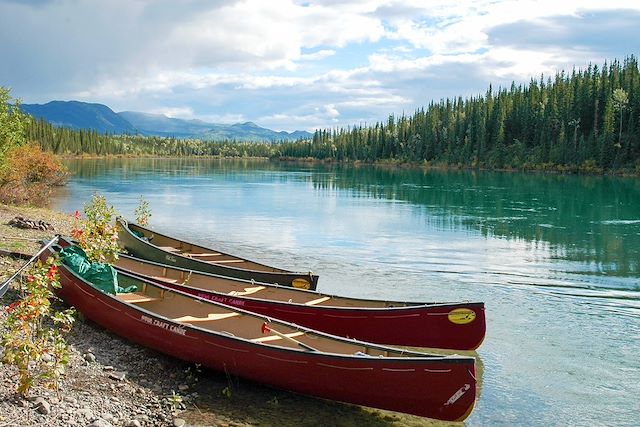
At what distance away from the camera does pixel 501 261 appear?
2741 centimetres

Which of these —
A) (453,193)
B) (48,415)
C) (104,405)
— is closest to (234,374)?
(104,405)

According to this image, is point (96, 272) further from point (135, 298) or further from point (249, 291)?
point (249, 291)

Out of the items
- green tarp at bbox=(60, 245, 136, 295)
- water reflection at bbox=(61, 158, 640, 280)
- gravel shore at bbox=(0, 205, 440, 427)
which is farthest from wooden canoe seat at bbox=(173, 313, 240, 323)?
water reflection at bbox=(61, 158, 640, 280)

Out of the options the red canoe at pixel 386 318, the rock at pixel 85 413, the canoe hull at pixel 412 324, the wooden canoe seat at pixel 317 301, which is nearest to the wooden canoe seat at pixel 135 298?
the red canoe at pixel 386 318

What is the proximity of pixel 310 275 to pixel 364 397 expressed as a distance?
20.5 feet

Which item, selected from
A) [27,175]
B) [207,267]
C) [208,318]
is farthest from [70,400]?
[27,175]

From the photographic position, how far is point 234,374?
11562 millimetres

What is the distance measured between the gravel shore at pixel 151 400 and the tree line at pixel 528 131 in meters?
101

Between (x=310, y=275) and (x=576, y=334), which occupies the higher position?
(x=310, y=275)

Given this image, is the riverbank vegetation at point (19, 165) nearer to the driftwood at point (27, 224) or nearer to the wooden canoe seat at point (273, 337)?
the driftwood at point (27, 224)

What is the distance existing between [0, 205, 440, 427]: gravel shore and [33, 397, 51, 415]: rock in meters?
0.02

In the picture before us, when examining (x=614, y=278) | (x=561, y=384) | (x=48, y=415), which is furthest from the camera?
(x=614, y=278)

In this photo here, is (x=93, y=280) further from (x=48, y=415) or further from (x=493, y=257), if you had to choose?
(x=493, y=257)

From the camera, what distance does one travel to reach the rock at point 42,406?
9.17 meters
